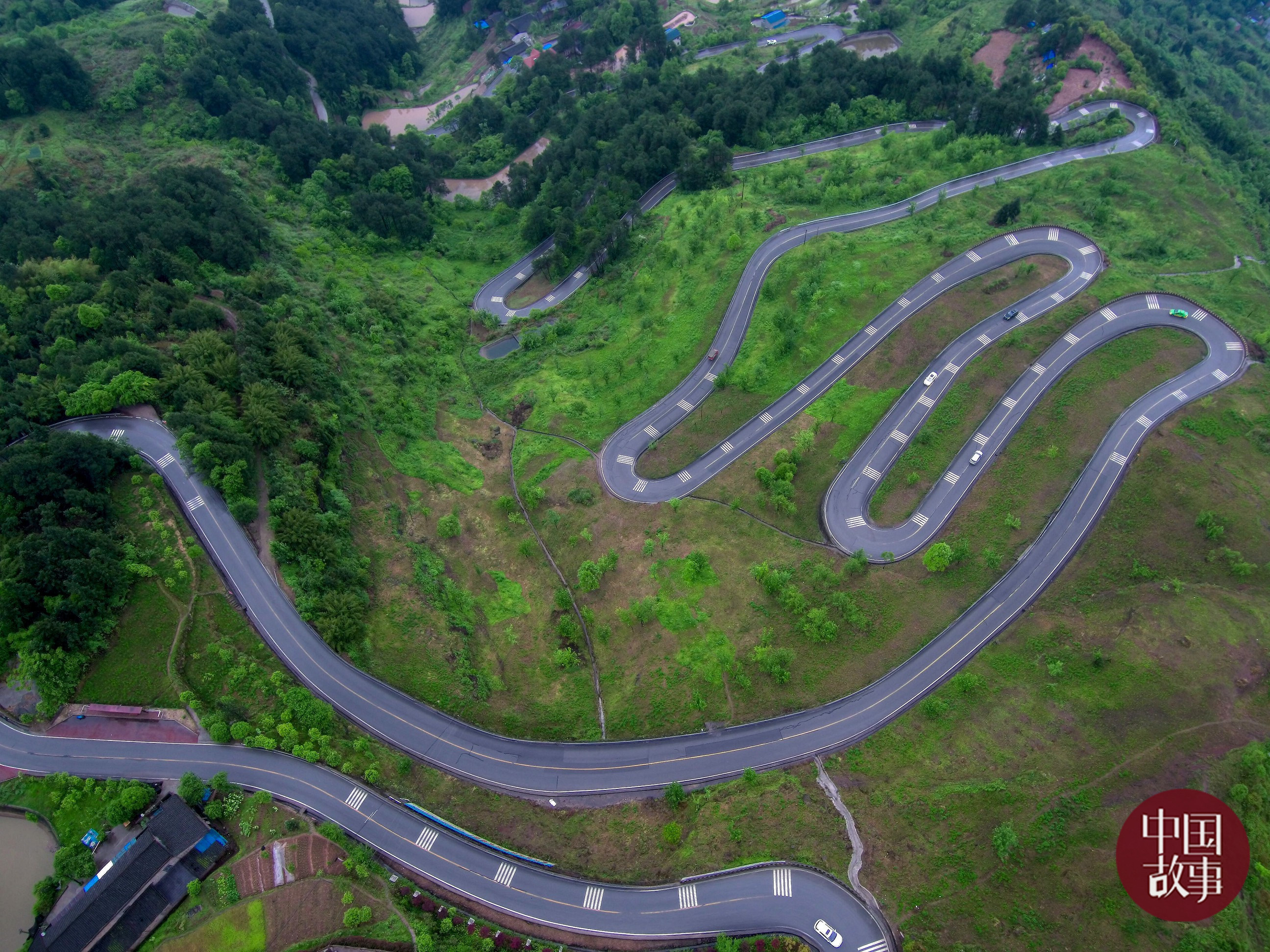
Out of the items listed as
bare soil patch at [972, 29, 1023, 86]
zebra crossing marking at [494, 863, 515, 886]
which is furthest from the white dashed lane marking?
bare soil patch at [972, 29, 1023, 86]

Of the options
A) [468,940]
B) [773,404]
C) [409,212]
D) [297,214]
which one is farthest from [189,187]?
[468,940]

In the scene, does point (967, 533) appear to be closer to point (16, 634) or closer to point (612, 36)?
point (16, 634)

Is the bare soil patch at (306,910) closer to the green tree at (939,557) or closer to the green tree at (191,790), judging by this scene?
the green tree at (191,790)

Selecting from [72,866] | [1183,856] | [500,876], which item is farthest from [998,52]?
[72,866]

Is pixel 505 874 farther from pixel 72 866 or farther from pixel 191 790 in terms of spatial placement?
pixel 72 866

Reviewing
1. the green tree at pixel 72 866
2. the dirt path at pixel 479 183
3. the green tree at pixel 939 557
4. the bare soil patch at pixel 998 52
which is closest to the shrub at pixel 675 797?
the green tree at pixel 939 557
